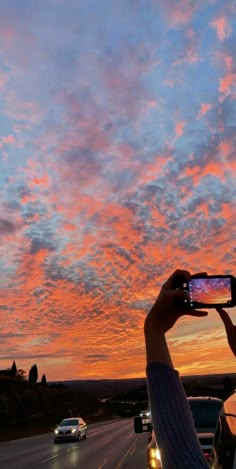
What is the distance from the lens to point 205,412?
35.3 feet

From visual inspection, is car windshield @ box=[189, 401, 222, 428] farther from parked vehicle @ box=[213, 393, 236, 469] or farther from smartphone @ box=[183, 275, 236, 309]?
smartphone @ box=[183, 275, 236, 309]

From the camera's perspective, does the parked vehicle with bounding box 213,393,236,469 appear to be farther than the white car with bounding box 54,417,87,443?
No

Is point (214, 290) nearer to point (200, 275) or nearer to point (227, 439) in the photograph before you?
point (200, 275)

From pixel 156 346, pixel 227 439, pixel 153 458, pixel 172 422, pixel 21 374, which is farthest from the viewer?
pixel 21 374

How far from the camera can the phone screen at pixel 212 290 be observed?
6.76ft

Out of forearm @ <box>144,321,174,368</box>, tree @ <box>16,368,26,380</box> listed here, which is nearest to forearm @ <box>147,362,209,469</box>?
forearm @ <box>144,321,174,368</box>

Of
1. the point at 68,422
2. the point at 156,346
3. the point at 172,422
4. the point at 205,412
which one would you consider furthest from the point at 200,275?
the point at 68,422

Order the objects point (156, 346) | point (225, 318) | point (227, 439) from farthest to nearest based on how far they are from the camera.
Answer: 1. point (227, 439)
2. point (225, 318)
3. point (156, 346)

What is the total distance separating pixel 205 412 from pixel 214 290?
9.30 m

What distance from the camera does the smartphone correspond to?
80.8 inches

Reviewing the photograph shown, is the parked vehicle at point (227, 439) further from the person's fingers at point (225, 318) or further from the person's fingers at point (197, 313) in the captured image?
the person's fingers at point (197, 313)

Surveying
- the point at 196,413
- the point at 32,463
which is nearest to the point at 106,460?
the point at 32,463

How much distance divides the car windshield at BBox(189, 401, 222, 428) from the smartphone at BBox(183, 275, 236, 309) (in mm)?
9025

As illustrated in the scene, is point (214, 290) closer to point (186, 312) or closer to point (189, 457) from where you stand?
point (186, 312)
